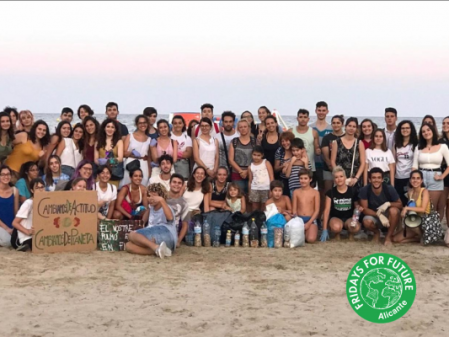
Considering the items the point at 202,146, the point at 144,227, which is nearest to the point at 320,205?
the point at 202,146

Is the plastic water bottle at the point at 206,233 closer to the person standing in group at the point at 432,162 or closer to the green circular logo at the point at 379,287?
the person standing in group at the point at 432,162

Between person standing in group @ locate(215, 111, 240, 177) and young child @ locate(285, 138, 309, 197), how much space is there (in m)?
0.92

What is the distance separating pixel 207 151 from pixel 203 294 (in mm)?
3508

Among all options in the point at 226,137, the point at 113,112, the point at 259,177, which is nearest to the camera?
the point at 259,177

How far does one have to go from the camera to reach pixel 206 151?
9039mm

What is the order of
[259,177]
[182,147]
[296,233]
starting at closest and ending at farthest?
[296,233] → [259,177] → [182,147]

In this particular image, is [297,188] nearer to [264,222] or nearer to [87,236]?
[264,222]

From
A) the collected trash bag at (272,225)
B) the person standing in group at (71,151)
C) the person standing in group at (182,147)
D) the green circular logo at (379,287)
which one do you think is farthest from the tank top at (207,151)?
the green circular logo at (379,287)

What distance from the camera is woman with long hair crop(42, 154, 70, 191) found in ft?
27.5

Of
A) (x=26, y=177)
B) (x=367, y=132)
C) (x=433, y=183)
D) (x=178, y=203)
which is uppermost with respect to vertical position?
(x=367, y=132)

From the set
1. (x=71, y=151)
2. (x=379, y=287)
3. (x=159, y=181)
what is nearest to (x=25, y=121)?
(x=71, y=151)

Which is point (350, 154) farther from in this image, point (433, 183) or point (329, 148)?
point (433, 183)

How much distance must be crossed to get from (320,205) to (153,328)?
15.5 feet

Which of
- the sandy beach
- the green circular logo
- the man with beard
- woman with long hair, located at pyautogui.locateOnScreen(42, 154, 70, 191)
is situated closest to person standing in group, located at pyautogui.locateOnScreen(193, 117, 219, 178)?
the man with beard
